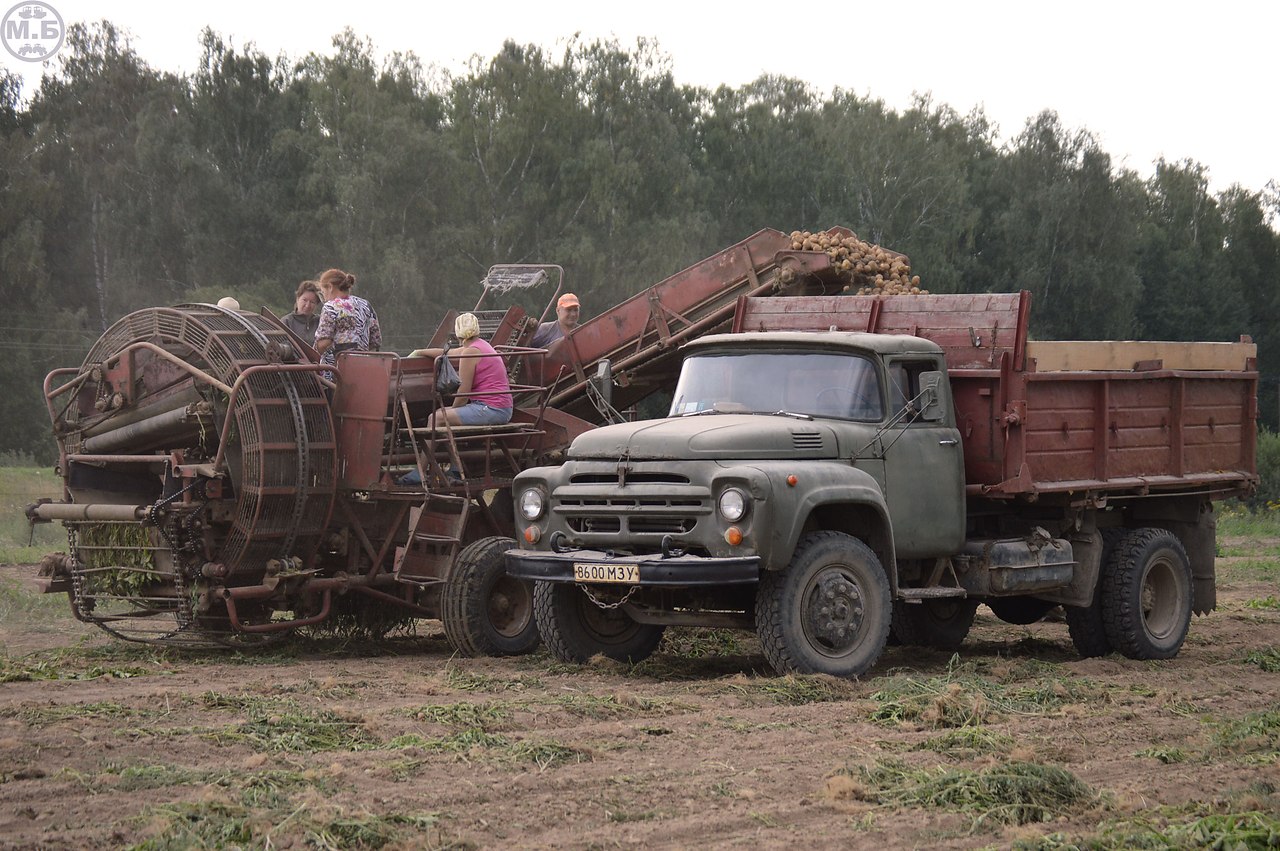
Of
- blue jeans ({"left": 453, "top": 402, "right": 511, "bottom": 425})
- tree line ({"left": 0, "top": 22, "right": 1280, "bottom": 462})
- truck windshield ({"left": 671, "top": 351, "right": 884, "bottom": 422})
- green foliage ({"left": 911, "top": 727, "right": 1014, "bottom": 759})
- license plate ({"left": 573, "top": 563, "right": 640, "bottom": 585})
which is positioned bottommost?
green foliage ({"left": 911, "top": 727, "right": 1014, "bottom": 759})

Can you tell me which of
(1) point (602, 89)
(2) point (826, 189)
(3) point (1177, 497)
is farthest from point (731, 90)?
(3) point (1177, 497)

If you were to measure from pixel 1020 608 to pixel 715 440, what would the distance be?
468 centimetres

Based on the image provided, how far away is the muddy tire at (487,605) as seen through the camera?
1153 cm

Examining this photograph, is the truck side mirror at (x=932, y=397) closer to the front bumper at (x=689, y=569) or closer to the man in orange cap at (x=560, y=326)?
the front bumper at (x=689, y=569)

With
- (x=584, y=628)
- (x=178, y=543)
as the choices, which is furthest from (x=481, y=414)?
(x=178, y=543)

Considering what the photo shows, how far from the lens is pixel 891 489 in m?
10.7

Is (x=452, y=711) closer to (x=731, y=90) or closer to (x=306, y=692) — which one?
(x=306, y=692)

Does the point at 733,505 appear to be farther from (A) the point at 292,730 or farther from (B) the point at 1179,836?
(B) the point at 1179,836

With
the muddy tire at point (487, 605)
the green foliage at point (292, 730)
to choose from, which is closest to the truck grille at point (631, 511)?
the muddy tire at point (487, 605)

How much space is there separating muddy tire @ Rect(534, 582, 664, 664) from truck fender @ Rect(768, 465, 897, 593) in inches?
58.7

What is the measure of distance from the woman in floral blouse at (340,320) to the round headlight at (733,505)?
3.80 meters

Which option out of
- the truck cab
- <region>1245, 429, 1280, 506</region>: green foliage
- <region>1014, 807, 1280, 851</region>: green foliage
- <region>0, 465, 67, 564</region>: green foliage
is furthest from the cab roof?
<region>1245, 429, 1280, 506</region>: green foliage

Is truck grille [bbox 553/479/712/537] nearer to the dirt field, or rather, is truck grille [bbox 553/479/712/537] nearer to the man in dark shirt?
the dirt field

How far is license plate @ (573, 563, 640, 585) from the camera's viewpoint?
968 centimetres
